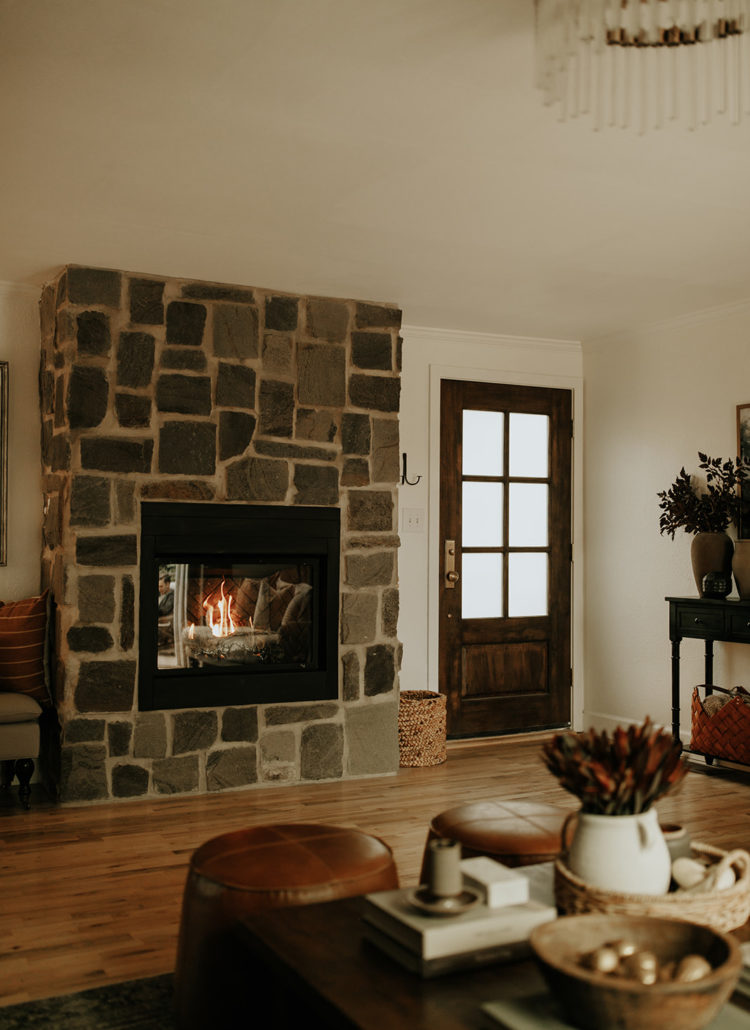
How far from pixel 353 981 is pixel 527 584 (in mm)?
4517

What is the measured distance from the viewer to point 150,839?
390 centimetres

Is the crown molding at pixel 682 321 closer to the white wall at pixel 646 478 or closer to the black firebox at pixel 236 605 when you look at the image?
the white wall at pixel 646 478

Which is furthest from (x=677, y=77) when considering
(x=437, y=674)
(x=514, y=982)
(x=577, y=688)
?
(x=577, y=688)

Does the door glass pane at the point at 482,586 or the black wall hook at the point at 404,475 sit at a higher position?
the black wall hook at the point at 404,475

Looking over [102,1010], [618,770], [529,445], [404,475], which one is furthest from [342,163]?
[529,445]

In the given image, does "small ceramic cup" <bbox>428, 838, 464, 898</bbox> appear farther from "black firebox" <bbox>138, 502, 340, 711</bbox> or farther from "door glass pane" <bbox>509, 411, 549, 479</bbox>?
"door glass pane" <bbox>509, 411, 549, 479</bbox>

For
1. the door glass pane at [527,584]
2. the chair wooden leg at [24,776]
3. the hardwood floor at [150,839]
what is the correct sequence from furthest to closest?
1. the door glass pane at [527,584]
2. the chair wooden leg at [24,776]
3. the hardwood floor at [150,839]

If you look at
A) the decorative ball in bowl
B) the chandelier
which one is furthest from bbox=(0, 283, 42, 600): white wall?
the decorative ball in bowl

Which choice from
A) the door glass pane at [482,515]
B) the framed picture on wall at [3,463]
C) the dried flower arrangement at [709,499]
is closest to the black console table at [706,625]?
the dried flower arrangement at [709,499]

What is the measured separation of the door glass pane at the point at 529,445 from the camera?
6.01m

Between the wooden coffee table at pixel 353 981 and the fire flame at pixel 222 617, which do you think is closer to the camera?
the wooden coffee table at pixel 353 981

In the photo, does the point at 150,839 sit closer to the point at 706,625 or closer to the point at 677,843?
the point at 677,843

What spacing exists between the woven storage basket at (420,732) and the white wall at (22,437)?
1972 millimetres

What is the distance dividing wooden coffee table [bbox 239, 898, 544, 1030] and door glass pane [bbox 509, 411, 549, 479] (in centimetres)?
430
